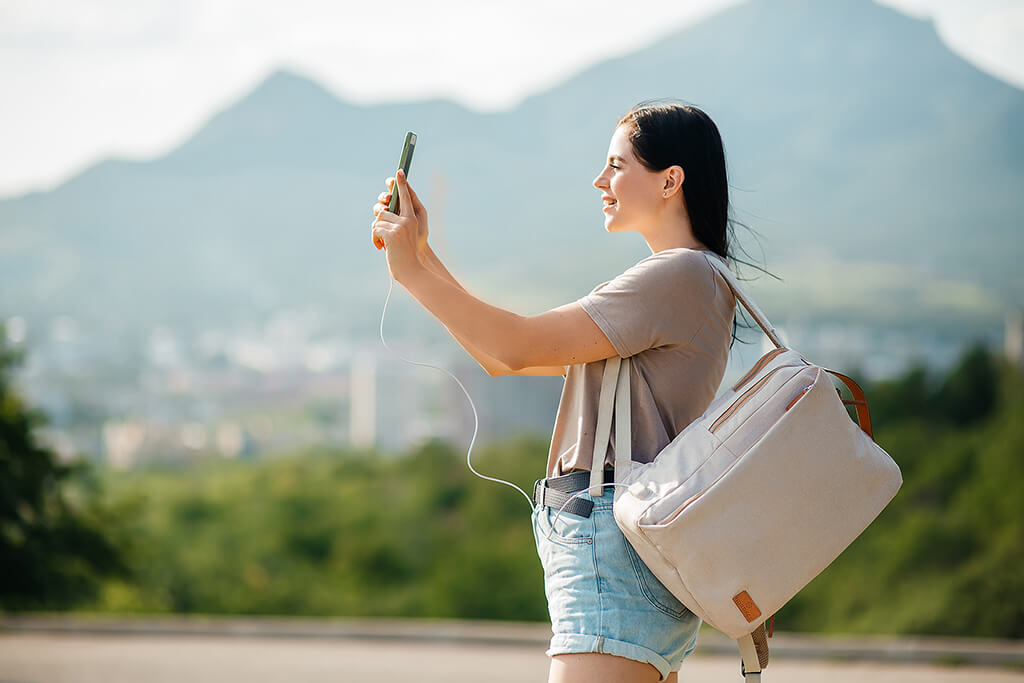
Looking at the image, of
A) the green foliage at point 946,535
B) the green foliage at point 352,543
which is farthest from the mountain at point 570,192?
the green foliage at point 352,543

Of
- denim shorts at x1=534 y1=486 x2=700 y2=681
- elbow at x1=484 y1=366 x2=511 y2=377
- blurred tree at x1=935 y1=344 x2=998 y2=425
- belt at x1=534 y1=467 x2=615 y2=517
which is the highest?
elbow at x1=484 y1=366 x2=511 y2=377

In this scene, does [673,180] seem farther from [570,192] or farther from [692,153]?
[570,192]

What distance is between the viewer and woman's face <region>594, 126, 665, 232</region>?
1628mm

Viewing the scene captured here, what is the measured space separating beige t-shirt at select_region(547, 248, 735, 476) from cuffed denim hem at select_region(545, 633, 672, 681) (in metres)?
0.23

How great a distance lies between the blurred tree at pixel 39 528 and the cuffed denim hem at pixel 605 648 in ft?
19.4

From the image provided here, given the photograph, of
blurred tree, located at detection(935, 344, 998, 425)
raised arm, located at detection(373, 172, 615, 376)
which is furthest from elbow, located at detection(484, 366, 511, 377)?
blurred tree, located at detection(935, 344, 998, 425)

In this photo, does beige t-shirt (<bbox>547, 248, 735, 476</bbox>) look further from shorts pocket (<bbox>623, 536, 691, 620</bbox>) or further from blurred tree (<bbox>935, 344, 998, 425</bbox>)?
blurred tree (<bbox>935, 344, 998, 425</bbox>)

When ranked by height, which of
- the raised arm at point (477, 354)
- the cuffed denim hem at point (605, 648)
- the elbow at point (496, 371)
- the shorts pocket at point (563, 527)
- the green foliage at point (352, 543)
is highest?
the raised arm at point (477, 354)

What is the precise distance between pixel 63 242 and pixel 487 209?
3921 millimetres

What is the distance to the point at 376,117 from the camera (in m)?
9.95

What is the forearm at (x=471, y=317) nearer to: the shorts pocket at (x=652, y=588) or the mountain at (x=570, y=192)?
the shorts pocket at (x=652, y=588)

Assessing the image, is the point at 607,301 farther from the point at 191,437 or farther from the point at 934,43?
the point at 191,437

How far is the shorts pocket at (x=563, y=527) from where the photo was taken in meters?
1.53

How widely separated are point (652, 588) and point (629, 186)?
1.90 ft
